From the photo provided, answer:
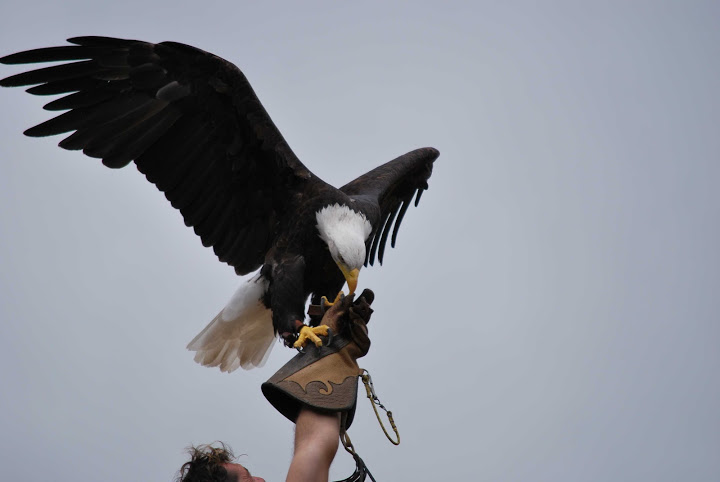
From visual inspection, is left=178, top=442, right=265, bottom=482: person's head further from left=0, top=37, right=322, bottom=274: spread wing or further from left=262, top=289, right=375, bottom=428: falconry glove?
left=0, top=37, right=322, bottom=274: spread wing

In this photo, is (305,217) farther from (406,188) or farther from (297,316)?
(406,188)

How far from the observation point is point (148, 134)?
4012mm

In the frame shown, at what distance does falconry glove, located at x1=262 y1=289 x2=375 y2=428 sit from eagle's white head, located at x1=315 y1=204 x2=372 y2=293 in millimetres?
993

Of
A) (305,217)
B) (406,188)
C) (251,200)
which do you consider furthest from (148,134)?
(406,188)

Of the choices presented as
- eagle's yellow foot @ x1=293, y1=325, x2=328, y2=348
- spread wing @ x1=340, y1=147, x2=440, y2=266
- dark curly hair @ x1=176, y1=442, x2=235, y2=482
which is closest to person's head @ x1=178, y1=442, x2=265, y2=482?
dark curly hair @ x1=176, y1=442, x2=235, y2=482

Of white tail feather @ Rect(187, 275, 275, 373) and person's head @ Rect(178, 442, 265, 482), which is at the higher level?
white tail feather @ Rect(187, 275, 275, 373)

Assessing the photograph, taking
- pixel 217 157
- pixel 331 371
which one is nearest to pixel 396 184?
pixel 217 157

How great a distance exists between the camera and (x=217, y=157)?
4152mm

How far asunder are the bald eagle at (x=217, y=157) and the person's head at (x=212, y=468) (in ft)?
4.44

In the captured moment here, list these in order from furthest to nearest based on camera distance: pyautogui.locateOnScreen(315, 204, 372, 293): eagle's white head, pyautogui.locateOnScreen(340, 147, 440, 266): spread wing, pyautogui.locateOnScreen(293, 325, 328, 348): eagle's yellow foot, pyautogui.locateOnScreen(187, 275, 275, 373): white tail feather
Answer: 1. pyautogui.locateOnScreen(340, 147, 440, 266): spread wing
2. pyautogui.locateOnScreen(187, 275, 275, 373): white tail feather
3. pyautogui.locateOnScreen(315, 204, 372, 293): eagle's white head
4. pyautogui.locateOnScreen(293, 325, 328, 348): eagle's yellow foot

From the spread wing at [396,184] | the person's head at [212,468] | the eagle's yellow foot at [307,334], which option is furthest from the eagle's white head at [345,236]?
the person's head at [212,468]

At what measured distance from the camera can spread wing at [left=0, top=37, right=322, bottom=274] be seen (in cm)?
390

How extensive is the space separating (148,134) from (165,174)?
23cm

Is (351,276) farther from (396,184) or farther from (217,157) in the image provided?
(396,184)
